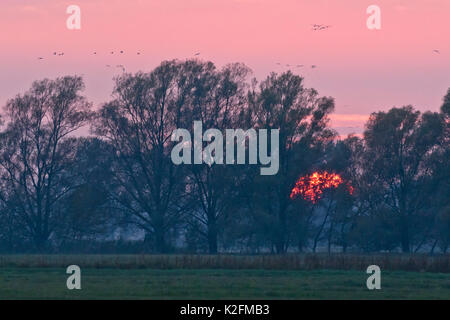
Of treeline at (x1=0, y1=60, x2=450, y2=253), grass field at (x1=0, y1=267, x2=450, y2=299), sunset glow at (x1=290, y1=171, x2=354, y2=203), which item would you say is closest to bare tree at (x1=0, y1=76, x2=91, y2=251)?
treeline at (x1=0, y1=60, x2=450, y2=253)

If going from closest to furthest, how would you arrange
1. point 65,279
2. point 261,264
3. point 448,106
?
1. point 65,279
2. point 261,264
3. point 448,106

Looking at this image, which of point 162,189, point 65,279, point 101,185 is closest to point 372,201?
point 162,189

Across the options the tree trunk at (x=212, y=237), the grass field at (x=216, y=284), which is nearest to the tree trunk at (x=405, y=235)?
the tree trunk at (x=212, y=237)

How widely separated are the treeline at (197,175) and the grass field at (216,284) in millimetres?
31973

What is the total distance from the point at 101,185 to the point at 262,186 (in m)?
12.4

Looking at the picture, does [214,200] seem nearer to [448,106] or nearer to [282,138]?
[282,138]

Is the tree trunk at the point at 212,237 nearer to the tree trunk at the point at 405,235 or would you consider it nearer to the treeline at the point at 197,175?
the treeline at the point at 197,175

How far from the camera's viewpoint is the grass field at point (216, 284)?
104 ft

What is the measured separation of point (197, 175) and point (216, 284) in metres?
41.3

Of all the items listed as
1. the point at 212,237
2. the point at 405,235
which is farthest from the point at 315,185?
the point at 212,237

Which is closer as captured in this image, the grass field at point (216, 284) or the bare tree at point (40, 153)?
the grass field at point (216, 284)

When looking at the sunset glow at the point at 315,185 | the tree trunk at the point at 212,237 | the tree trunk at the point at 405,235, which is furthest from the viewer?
the sunset glow at the point at 315,185

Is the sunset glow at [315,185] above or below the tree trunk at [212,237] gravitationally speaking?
above
